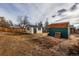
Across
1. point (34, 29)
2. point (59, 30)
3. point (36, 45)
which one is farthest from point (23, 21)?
point (59, 30)

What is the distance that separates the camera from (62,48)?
6.27 ft

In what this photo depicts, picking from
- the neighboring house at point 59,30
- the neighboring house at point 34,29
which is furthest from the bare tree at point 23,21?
the neighboring house at point 59,30

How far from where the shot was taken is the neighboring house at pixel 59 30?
1929mm

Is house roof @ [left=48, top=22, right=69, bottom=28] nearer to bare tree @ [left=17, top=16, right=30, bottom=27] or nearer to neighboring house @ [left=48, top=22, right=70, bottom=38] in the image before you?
neighboring house @ [left=48, top=22, right=70, bottom=38]

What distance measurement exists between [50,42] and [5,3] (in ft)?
2.39

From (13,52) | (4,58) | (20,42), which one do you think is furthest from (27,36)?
(4,58)

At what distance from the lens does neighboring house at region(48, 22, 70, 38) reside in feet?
6.33

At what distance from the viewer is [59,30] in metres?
1.94

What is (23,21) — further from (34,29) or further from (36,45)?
(36,45)

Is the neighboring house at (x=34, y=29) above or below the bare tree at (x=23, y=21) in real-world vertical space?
below

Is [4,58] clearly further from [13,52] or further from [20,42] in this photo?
[20,42]

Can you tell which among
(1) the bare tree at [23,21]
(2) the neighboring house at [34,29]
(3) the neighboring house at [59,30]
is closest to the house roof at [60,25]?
(3) the neighboring house at [59,30]

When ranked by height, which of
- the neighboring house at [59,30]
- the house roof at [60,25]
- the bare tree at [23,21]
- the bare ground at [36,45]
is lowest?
the bare ground at [36,45]

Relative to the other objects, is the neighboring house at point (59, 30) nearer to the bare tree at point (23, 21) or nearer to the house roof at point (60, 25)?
the house roof at point (60, 25)
